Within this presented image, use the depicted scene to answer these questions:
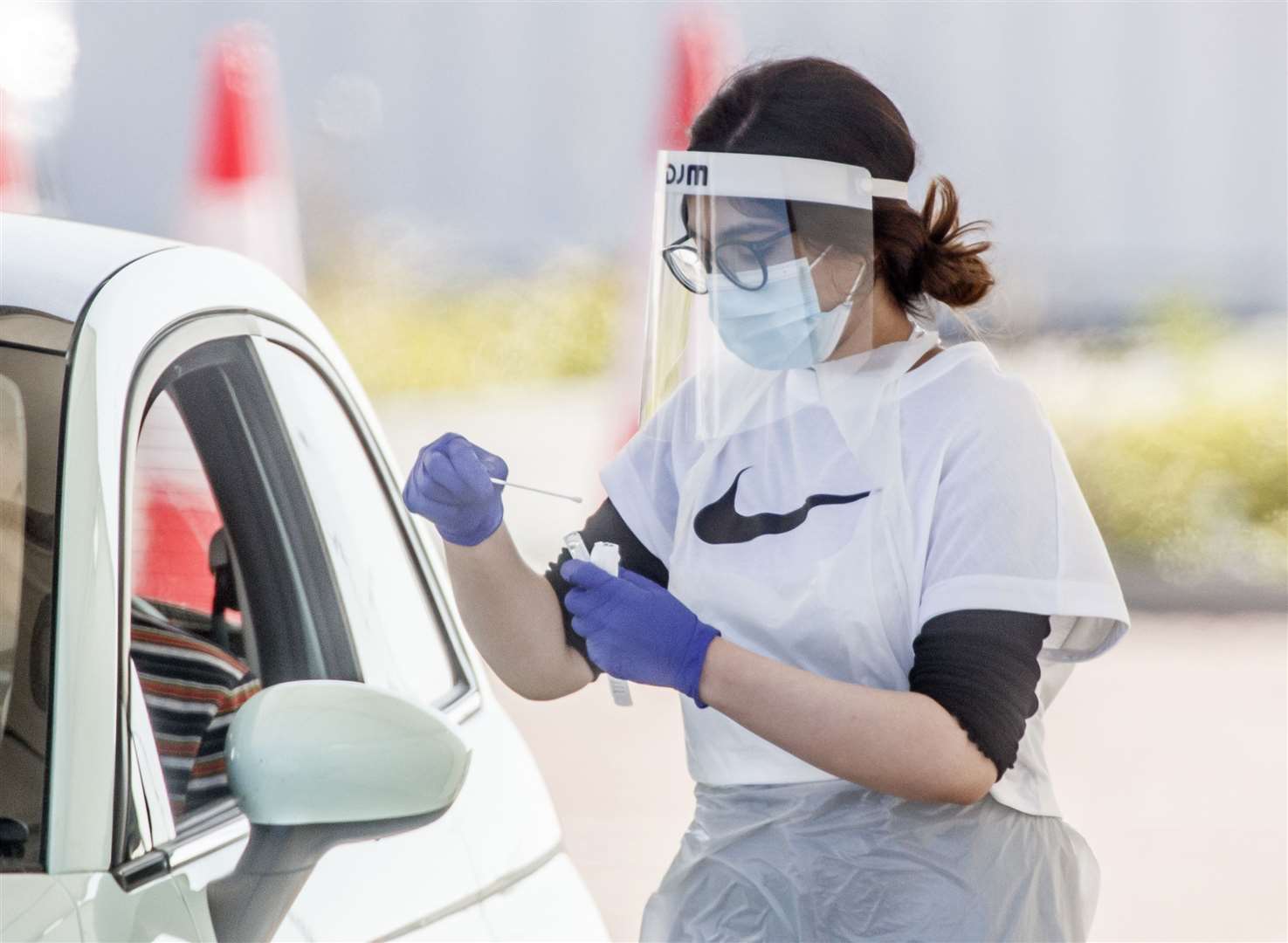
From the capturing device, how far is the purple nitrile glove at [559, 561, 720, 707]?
169 cm

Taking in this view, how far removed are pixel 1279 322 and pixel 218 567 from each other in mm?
7183

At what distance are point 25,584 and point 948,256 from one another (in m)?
1.04

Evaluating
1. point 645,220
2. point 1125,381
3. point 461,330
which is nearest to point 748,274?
point 645,220

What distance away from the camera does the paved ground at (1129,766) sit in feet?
15.6

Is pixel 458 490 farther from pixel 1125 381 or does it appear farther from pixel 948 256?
pixel 1125 381

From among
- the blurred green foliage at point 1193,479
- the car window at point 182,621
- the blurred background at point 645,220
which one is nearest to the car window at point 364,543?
the car window at point 182,621

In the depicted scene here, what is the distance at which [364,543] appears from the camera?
2.03 metres

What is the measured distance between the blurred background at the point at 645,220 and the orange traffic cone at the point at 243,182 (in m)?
0.01

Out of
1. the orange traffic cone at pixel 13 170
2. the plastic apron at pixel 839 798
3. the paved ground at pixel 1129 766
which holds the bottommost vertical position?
the paved ground at pixel 1129 766

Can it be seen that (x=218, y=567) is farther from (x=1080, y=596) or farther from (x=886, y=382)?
(x=1080, y=596)

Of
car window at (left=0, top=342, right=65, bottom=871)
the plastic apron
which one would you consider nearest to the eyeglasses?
the plastic apron

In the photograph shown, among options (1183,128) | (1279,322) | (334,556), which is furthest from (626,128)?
(334,556)

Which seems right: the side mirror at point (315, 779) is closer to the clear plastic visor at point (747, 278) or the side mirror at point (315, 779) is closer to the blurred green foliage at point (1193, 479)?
the clear plastic visor at point (747, 278)

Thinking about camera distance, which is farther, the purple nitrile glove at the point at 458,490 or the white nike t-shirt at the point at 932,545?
the purple nitrile glove at the point at 458,490
